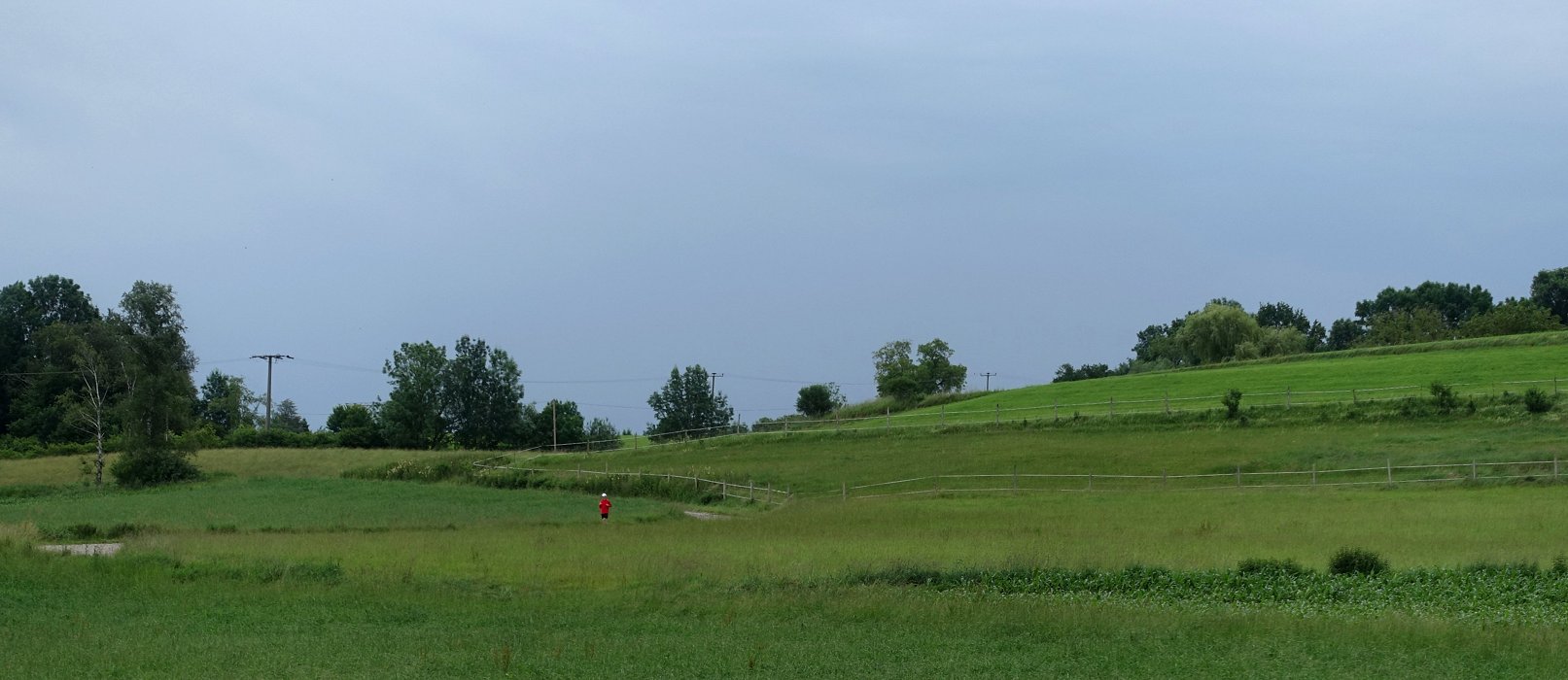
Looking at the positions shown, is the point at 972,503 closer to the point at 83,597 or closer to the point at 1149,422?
the point at 1149,422

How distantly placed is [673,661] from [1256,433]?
159ft

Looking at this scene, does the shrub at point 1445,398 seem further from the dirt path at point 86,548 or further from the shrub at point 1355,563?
the dirt path at point 86,548

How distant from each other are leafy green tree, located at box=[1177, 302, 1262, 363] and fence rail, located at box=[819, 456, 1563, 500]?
2569 inches

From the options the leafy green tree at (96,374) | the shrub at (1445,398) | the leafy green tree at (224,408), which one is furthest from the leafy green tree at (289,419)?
the shrub at (1445,398)

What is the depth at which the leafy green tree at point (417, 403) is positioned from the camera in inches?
4360

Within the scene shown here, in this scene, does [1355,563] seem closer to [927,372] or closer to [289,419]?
[927,372]

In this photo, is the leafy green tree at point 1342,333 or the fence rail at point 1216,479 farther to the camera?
the leafy green tree at point 1342,333

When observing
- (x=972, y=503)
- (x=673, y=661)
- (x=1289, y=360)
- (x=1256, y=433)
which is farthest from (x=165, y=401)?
(x=1289, y=360)

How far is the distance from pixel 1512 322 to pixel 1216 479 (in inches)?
3401

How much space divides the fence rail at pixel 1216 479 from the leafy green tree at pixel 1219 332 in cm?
6524

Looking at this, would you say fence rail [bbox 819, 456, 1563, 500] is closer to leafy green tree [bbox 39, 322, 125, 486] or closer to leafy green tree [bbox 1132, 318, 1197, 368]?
leafy green tree [bbox 39, 322, 125, 486]

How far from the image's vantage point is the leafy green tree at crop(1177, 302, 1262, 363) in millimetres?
111062

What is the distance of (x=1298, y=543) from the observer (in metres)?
28.2

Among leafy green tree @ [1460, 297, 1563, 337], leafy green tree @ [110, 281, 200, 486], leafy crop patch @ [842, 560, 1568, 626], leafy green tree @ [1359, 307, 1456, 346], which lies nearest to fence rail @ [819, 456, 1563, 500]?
leafy crop patch @ [842, 560, 1568, 626]
